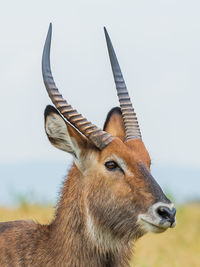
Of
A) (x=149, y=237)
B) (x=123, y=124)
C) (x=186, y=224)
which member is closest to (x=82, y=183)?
(x=123, y=124)

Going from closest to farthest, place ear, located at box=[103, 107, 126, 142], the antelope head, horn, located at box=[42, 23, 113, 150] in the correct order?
1. the antelope head
2. horn, located at box=[42, 23, 113, 150]
3. ear, located at box=[103, 107, 126, 142]

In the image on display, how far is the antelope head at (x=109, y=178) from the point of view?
24.2ft

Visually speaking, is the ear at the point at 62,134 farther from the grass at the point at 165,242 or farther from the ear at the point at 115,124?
the grass at the point at 165,242

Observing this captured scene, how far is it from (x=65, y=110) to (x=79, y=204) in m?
1.09

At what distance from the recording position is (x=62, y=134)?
25.4ft

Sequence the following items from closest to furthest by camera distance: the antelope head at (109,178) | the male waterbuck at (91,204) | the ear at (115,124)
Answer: the antelope head at (109,178) < the male waterbuck at (91,204) < the ear at (115,124)

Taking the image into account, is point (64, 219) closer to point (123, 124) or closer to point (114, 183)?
point (114, 183)

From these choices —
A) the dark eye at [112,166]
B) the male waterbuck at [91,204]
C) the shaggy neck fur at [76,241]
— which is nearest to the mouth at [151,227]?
the male waterbuck at [91,204]

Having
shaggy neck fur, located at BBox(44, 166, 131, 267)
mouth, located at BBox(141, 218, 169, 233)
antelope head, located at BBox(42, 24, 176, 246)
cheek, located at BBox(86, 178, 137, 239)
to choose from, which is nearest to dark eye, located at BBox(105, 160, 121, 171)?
antelope head, located at BBox(42, 24, 176, 246)

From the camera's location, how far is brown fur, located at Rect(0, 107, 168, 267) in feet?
24.7

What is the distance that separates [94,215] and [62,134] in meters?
0.99

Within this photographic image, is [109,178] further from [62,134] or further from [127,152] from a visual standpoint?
[62,134]

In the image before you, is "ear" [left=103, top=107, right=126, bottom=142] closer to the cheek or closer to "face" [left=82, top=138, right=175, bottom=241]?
"face" [left=82, top=138, right=175, bottom=241]

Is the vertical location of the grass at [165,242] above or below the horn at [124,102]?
below
